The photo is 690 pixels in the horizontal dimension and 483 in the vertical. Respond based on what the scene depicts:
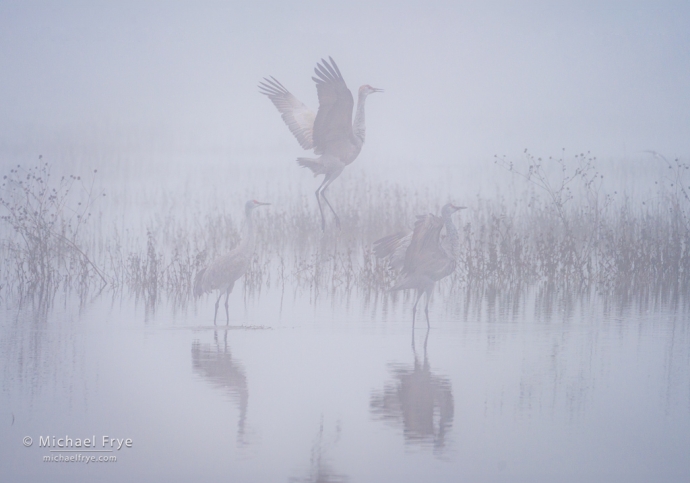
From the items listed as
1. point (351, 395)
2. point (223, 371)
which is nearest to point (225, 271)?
point (223, 371)

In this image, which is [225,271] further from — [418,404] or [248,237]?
[418,404]

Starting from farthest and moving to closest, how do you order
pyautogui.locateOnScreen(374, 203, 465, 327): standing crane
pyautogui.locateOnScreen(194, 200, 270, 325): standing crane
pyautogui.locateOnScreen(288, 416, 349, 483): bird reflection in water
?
pyautogui.locateOnScreen(194, 200, 270, 325): standing crane
pyautogui.locateOnScreen(374, 203, 465, 327): standing crane
pyautogui.locateOnScreen(288, 416, 349, 483): bird reflection in water

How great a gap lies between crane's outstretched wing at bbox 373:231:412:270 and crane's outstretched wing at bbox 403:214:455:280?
0.30 feet

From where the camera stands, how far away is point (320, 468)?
149 inches

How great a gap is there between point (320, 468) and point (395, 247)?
3838 millimetres

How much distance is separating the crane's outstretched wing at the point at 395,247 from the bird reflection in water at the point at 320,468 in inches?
128

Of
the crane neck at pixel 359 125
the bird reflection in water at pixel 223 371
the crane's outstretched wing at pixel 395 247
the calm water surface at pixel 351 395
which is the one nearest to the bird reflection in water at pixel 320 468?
the calm water surface at pixel 351 395

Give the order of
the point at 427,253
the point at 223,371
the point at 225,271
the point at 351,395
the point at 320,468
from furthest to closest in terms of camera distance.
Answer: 1. the point at 225,271
2. the point at 427,253
3. the point at 223,371
4. the point at 351,395
5. the point at 320,468

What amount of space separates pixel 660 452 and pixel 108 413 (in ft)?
9.12

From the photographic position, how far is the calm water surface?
12.6 feet

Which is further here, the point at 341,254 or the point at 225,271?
the point at 341,254

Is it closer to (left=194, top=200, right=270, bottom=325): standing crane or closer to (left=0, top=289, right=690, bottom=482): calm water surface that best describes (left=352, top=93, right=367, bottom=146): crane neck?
(left=194, top=200, right=270, bottom=325): standing crane

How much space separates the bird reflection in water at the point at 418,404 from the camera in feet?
13.7

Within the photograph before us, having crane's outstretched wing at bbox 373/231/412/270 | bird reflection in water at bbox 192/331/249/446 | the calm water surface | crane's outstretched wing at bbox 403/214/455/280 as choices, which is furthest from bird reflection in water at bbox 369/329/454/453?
crane's outstretched wing at bbox 373/231/412/270
